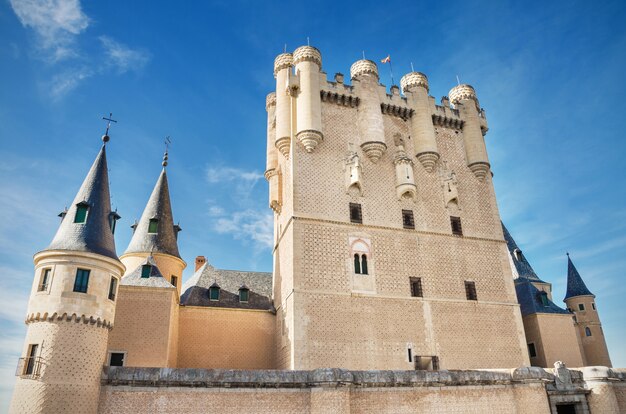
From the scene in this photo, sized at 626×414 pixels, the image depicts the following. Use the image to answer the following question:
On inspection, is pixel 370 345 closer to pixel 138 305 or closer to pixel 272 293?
pixel 272 293

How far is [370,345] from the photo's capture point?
66.9 feet

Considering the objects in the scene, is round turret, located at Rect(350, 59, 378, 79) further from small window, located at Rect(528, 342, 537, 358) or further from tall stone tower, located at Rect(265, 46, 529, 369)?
small window, located at Rect(528, 342, 537, 358)

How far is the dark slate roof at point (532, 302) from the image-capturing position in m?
27.0

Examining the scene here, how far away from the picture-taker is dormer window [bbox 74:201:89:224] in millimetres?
15870

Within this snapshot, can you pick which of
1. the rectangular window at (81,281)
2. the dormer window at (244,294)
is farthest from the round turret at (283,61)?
the rectangular window at (81,281)

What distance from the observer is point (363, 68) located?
2650 centimetres

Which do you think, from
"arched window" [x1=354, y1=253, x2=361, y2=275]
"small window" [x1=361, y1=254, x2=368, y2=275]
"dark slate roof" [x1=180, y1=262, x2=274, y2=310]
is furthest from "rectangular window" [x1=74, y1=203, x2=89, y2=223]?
"small window" [x1=361, y1=254, x2=368, y2=275]

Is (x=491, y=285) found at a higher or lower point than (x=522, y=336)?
higher

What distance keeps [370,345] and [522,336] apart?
8344mm

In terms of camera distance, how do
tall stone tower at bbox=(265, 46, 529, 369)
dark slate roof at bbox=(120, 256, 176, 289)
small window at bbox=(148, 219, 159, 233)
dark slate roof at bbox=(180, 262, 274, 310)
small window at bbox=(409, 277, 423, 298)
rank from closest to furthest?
1. dark slate roof at bbox=(120, 256, 176, 289)
2. tall stone tower at bbox=(265, 46, 529, 369)
3. small window at bbox=(409, 277, 423, 298)
4. dark slate roof at bbox=(180, 262, 274, 310)
5. small window at bbox=(148, 219, 159, 233)

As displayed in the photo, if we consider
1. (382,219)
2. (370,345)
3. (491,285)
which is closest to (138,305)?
(370,345)

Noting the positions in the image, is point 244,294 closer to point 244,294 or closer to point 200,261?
point 244,294

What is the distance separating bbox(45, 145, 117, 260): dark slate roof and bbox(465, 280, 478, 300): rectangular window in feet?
54.1

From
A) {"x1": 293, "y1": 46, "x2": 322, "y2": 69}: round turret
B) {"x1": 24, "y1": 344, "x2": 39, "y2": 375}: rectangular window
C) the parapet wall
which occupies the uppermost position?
{"x1": 293, "y1": 46, "x2": 322, "y2": 69}: round turret
